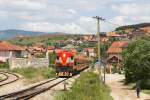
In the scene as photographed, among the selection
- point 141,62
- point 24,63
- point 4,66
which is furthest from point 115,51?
point 141,62

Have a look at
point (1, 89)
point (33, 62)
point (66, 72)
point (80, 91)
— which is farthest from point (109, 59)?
point (80, 91)

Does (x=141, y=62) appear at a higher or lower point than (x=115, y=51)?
higher

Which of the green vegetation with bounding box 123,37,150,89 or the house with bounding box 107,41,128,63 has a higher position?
the green vegetation with bounding box 123,37,150,89

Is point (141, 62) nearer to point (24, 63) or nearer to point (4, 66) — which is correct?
point (24, 63)

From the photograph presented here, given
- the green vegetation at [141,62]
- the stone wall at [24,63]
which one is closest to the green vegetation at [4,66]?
the stone wall at [24,63]

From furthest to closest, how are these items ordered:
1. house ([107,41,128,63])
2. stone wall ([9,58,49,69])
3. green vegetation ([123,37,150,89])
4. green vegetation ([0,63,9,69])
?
house ([107,41,128,63]), green vegetation ([0,63,9,69]), stone wall ([9,58,49,69]), green vegetation ([123,37,150,89])

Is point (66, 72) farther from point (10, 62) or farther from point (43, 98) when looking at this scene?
point (10, 62)

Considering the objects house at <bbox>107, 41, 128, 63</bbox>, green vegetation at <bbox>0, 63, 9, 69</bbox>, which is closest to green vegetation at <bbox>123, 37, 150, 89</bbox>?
green vegetation at <bbox>0, 63, 9, 69</bbox>

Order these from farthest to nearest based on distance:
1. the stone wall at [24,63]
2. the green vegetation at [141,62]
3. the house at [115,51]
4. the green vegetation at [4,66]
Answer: the house at [115,51]
the green vegetation at [4,66]
the stone wall at [24,63]
the green vegetation at [141,62]

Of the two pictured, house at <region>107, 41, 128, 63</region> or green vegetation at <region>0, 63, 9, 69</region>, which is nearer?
green vegetation at <region>0, 63, 9, 69</region>

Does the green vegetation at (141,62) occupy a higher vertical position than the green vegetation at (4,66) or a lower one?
higher

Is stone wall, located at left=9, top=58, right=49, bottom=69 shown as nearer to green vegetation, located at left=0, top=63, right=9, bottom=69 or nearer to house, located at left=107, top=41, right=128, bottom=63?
green vegetation, located at left=0, top=63, right=9, bottom=69

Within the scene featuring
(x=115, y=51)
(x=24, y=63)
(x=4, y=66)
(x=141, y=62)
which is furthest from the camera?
(x=115, y=51)

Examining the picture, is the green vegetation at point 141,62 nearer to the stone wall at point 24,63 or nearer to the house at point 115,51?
the stone wall at point 24,63
